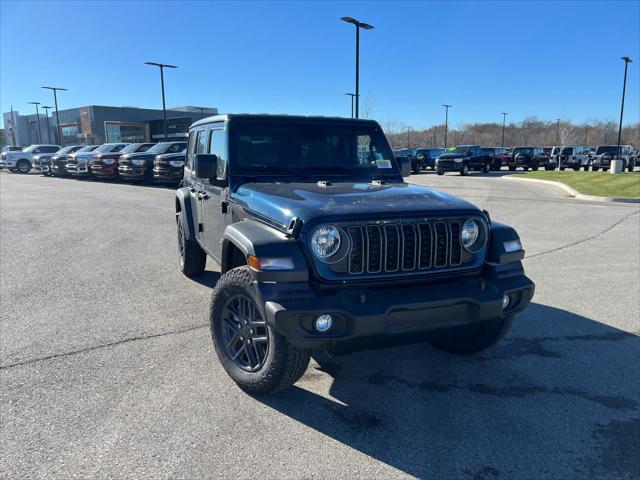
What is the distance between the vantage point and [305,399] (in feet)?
11.3

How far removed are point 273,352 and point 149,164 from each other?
64.1ft

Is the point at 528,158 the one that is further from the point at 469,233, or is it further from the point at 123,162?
the point at 469,233

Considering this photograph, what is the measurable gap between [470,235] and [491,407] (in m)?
1.17

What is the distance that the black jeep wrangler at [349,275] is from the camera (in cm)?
293

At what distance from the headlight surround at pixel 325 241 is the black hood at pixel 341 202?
0.08 m

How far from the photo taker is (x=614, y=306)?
17.8ft

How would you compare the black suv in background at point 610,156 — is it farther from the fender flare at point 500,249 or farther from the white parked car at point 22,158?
the white parked car at point 22,158

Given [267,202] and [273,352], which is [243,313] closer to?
[273,352]

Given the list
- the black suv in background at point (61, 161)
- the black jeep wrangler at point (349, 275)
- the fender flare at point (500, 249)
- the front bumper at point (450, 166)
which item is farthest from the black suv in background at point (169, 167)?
the front bumper at point (450, 166)

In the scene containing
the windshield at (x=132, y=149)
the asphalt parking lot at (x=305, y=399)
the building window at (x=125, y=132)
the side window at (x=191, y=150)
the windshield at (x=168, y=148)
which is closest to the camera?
the asphalt parking lot at (x=305, y=399)

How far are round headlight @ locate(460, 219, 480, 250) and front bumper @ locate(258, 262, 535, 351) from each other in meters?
0.29

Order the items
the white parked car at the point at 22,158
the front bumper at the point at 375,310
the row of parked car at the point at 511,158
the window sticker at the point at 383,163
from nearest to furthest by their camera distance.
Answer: the front bumper at the point at 375,310 → the window sticker at the point at 383,163 → the row of parked car at the point at 511,158 → the white parked car at the point at 22,158

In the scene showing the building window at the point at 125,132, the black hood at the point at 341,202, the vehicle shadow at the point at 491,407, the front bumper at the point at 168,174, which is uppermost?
the building window at the point at 125,132

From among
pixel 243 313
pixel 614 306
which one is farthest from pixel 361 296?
pixel 614 306
